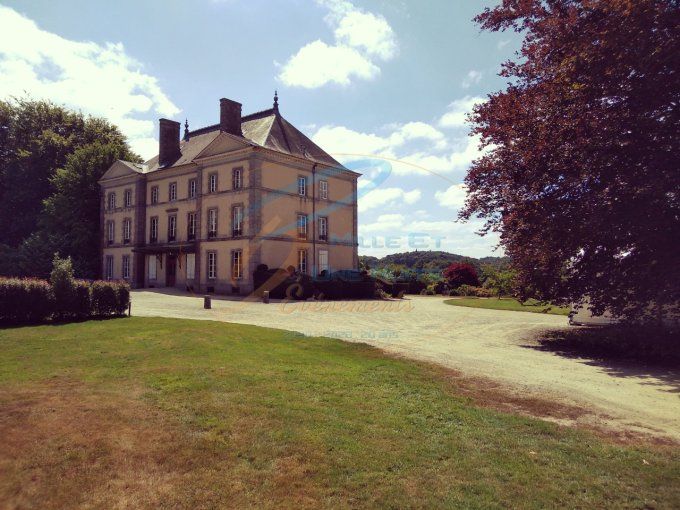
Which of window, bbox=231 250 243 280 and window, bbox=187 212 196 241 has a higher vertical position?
window, bbox=187 212 196 241

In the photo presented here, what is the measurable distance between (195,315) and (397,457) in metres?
13.7

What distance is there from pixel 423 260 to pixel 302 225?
2517 cm

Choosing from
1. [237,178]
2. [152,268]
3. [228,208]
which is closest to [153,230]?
[152,268]

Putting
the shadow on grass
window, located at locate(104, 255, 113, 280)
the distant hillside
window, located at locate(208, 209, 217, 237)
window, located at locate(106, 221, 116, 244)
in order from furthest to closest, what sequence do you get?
the distant hillside < window, located at locate(106, 221, 116, 244) < window, located at locate(104, 255, 113, 280) < window, located at locate(208, 209, 217, 237) < the shadow on grass

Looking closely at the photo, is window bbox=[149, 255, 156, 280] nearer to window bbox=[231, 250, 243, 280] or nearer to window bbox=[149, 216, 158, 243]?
window bbox=[149, 216, 158, 243]

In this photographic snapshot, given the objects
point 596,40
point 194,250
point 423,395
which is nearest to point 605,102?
point 596,40

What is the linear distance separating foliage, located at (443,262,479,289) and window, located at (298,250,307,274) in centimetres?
1420

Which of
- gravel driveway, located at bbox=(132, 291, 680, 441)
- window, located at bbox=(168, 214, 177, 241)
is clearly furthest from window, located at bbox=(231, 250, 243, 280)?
gravel driveway, located at bbox=(132, 291, 680, 441)

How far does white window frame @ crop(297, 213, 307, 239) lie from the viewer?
31.6 meters

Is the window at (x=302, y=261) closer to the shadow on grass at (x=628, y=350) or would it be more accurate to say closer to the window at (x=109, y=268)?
the window at (x=109, y=268)

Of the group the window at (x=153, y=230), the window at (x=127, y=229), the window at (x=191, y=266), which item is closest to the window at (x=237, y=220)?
the window at (x=191, y=266)

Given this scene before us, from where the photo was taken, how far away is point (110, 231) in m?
38.8

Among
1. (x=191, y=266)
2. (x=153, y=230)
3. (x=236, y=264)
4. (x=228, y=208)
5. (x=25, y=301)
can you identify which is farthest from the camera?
(x=153, y=230)

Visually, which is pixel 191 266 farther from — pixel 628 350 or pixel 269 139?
pixel 628 350
